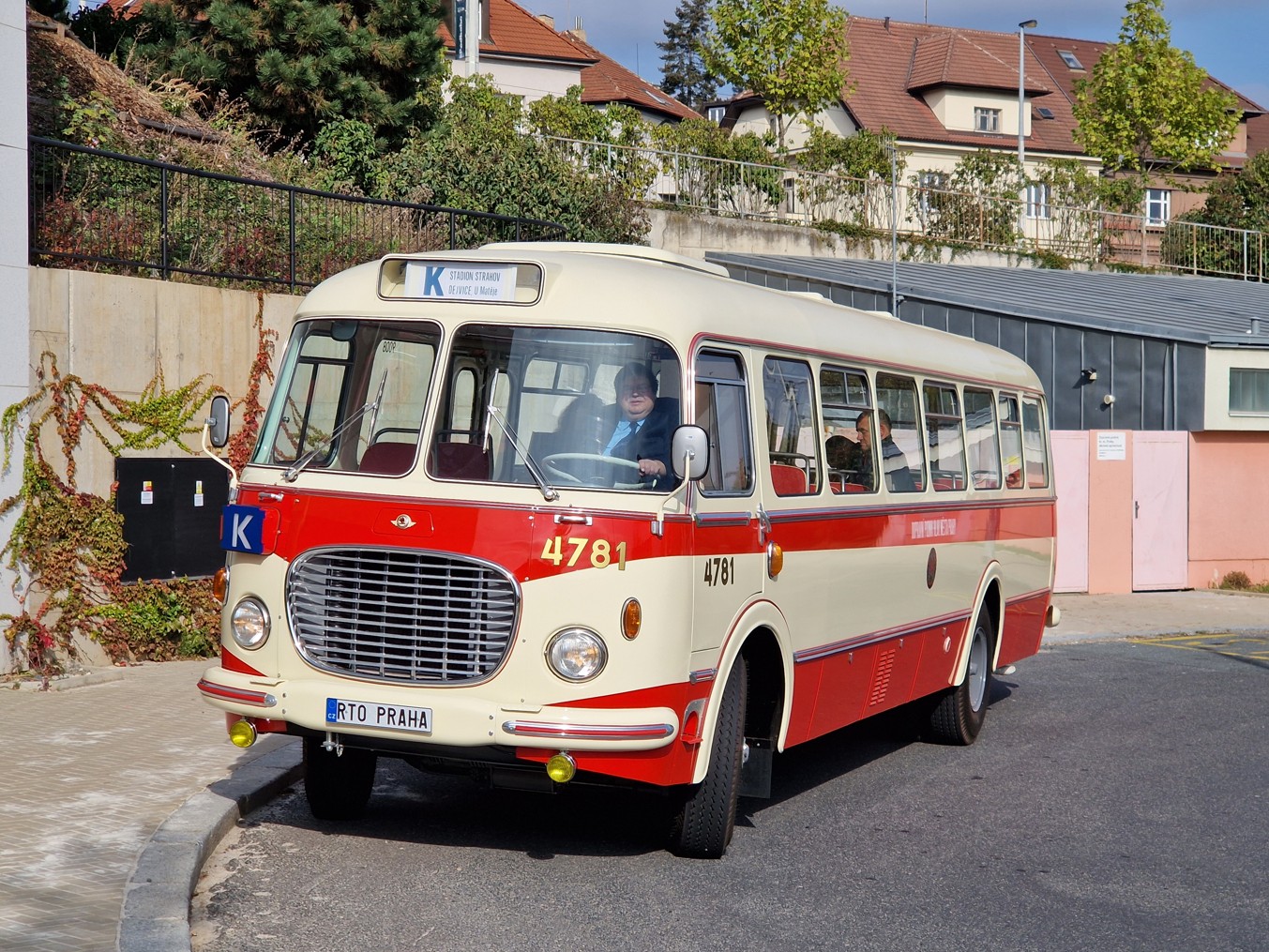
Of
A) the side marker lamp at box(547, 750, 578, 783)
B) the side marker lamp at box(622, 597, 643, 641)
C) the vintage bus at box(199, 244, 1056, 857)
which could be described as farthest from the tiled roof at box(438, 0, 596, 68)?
the side marker lamp at box(547, 750, 578, 783)

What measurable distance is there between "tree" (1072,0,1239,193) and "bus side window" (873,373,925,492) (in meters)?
45.6

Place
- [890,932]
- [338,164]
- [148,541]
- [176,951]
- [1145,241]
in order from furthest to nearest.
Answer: [1145,241]
[338,164]
[148,541]
[890,932]
[176,951]

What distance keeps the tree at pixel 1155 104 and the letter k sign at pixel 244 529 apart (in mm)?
49475

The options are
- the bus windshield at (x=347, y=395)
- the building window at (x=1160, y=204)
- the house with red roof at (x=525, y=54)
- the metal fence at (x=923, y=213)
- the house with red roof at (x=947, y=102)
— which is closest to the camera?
the bus windshield at (x=347, y=395)

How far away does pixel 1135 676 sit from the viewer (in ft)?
→ 48.8

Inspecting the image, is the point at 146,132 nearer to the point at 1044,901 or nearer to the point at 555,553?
the point at 555,553

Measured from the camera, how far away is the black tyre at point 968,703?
1106 centimetres

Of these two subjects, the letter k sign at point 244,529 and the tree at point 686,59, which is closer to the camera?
the letter k sign at point 244,529

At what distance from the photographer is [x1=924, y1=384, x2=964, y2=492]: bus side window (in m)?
10.4

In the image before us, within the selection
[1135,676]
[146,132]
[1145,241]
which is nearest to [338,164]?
[146,132]

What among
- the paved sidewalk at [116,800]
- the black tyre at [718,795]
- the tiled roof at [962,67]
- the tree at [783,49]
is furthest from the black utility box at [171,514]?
the tiled roof at [962,67]

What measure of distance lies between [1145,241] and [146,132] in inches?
1123

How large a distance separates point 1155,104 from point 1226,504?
32715 mm

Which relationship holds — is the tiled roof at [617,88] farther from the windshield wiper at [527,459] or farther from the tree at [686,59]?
the windshield wiper at [527,459]
